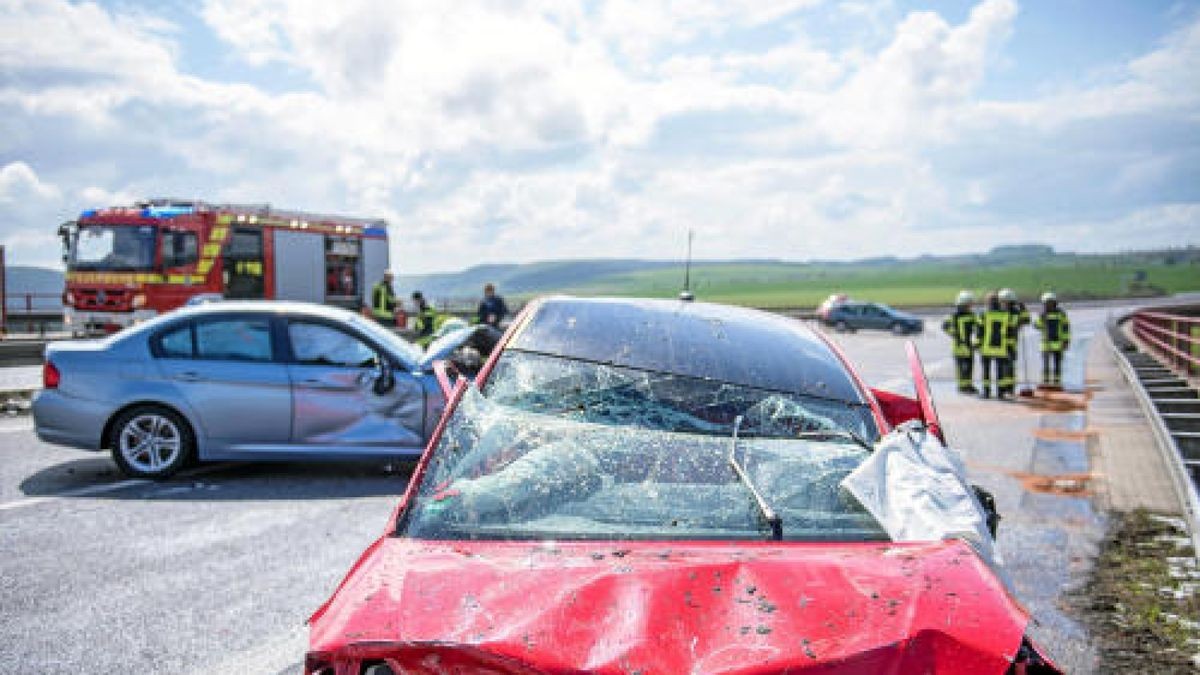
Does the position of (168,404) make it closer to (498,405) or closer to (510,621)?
(498,405)

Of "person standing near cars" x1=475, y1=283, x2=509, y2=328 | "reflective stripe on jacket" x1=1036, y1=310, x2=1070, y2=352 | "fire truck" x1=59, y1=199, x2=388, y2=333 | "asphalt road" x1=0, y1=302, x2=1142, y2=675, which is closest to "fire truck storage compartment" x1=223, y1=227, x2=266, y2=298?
"fire truck" x1=59, y1=199, x2=388, y2=333

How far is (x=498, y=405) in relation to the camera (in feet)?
11.4

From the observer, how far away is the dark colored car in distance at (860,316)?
43.1 metres

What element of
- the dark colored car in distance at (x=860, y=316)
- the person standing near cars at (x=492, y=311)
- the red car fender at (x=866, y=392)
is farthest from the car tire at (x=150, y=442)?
the dark colored car in distance at (x=860, y=316)

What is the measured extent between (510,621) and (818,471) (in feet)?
4.64

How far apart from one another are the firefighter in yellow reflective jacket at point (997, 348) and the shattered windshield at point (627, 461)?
1364 cm

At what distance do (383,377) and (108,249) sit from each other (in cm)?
1656

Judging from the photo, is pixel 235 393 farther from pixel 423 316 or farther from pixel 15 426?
pixel 423 316

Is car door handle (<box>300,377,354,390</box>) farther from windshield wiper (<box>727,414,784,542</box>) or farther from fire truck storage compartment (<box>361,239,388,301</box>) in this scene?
fire truck storage compartment (<box>361,239,388,301</box>)

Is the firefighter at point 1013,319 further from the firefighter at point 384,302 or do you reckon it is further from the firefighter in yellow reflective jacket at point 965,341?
the firefighter at point 384,302

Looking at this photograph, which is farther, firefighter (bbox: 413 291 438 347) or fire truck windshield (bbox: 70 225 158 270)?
fire truck windshield (bbox: 70 225 158 270)

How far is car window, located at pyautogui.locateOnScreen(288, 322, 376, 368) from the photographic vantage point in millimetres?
7922

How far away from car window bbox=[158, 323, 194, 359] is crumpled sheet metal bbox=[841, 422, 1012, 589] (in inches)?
248

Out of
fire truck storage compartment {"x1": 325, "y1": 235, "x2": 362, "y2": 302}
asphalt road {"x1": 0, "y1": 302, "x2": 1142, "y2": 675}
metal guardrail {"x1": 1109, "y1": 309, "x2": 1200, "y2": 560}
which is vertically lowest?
asphalt road {"x1": 0, "y1": 302, "x2": 1142, "y2": 675}
